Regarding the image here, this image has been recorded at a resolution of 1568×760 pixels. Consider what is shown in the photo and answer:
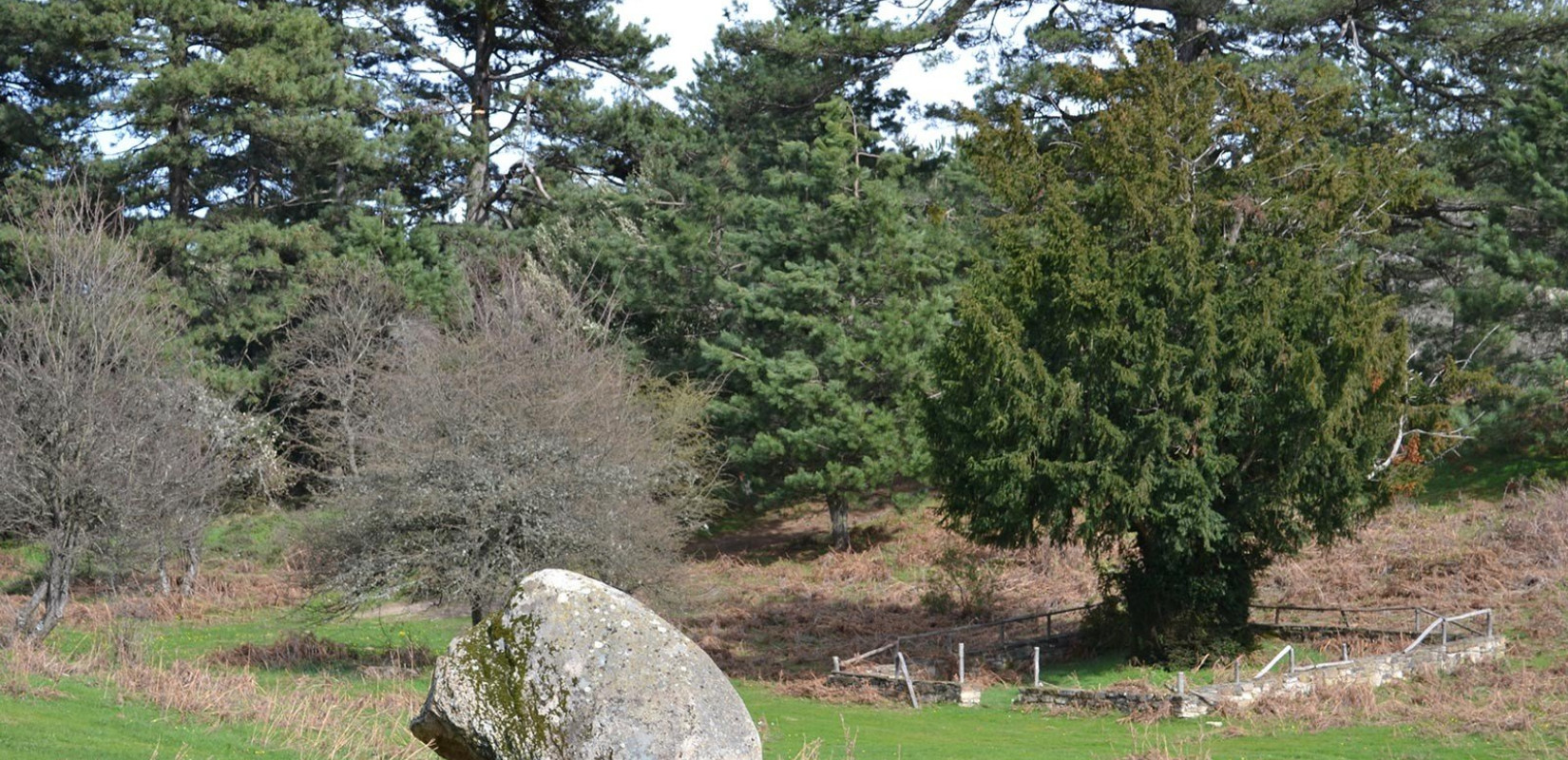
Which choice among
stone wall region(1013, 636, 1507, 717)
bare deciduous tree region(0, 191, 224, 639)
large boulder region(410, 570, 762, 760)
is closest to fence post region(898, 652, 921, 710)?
stone wall region(1013, 636, 1507, 717)

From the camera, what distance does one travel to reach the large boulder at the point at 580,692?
1062 centimetres

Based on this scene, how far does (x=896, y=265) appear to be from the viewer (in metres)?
39.1

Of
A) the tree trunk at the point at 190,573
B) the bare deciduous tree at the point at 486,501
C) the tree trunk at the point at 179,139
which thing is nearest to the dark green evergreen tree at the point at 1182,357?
the bare deciduous tree at the point at 486,501

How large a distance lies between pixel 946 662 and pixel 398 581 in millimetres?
10470

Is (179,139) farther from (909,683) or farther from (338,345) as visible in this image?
(909,683)

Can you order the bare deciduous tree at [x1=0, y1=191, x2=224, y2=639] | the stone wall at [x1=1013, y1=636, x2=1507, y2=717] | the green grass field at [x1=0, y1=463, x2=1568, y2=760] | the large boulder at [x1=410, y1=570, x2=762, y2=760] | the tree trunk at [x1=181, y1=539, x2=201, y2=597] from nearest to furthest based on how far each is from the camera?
1. the large boulder at [x1=410, y1=570, x2=762, y2=760]
2. the green grass field at [x1=0, y1=463, x2=1568, y2=760]
3. the stone wall at [x1=1013, y1=636, x2=1507, y2=717]
4. the bare deciduous tree at [x1=0, y1=191, x2=224, y2=639]
5. the tree trunk at [x1=181, y1=539, x2=201, y2=597]

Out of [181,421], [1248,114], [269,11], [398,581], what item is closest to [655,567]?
[398,581]

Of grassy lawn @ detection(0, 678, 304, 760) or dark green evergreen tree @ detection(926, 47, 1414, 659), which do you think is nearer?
grassy lawn @ detection(0, 678, 304, 760)

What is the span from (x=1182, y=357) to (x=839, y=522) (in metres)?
17.5

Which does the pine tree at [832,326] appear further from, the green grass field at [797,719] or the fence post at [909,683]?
the fence post at [909,683]

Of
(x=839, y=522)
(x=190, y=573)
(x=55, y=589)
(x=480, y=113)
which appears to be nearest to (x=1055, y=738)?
(x=55, y=589)

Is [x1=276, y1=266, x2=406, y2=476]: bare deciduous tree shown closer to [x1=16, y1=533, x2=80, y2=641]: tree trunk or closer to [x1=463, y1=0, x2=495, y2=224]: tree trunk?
[x1=463, y1=0, x2=495, y2=224]: tree trunk

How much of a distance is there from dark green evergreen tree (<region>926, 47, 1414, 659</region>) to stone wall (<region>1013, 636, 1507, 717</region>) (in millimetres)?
2732

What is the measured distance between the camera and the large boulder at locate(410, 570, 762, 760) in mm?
10625
